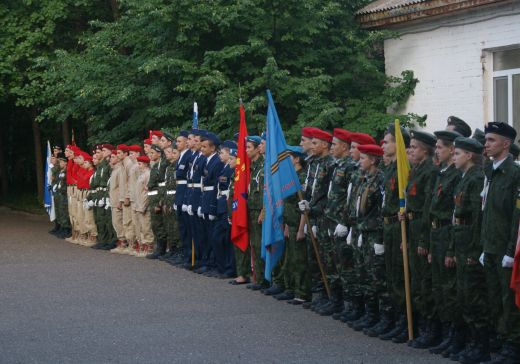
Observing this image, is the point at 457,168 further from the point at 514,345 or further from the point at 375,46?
the point at 375,46

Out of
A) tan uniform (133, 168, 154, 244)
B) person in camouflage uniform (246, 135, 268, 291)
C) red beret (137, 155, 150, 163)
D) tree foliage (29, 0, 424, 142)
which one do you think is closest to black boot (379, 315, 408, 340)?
person in camouflage uniform (246, 135, 268, 291)

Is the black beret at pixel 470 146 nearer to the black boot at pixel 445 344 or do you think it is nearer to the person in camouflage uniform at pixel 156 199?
the black boot at pixel 445 344

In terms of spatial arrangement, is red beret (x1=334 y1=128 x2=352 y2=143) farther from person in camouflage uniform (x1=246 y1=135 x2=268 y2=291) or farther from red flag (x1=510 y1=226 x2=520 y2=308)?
red flag (x1=510 y1=226 x2=520 y2=308)

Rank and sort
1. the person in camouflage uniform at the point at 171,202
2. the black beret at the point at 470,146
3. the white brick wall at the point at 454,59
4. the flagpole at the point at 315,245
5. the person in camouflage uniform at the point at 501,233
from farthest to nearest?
1. the white brick wall at the point at 454,59
2. the person in camouflage uniform at the point at 171,202
3. the flagpole at the point at 315,245
4. the black beret at the point at 470,146
5. the person in camouflage uniform at the point at 501,233

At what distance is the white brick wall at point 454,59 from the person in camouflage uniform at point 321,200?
6478 mm

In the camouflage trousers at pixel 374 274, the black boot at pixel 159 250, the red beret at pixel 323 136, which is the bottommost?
the black boot at pixel 159 250

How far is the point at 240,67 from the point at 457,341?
38.6ft

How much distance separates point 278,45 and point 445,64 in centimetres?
353

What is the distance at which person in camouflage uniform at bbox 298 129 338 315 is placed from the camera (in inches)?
429

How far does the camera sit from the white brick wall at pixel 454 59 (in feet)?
55.4

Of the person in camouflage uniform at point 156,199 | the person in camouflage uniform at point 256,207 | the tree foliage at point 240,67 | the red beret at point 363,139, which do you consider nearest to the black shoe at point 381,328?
the red beret at point 363,139

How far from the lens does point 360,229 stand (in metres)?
9.85

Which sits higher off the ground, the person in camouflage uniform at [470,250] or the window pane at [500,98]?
the window pane at [500,98]

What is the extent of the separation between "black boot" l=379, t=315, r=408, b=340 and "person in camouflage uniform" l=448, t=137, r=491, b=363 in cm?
88
